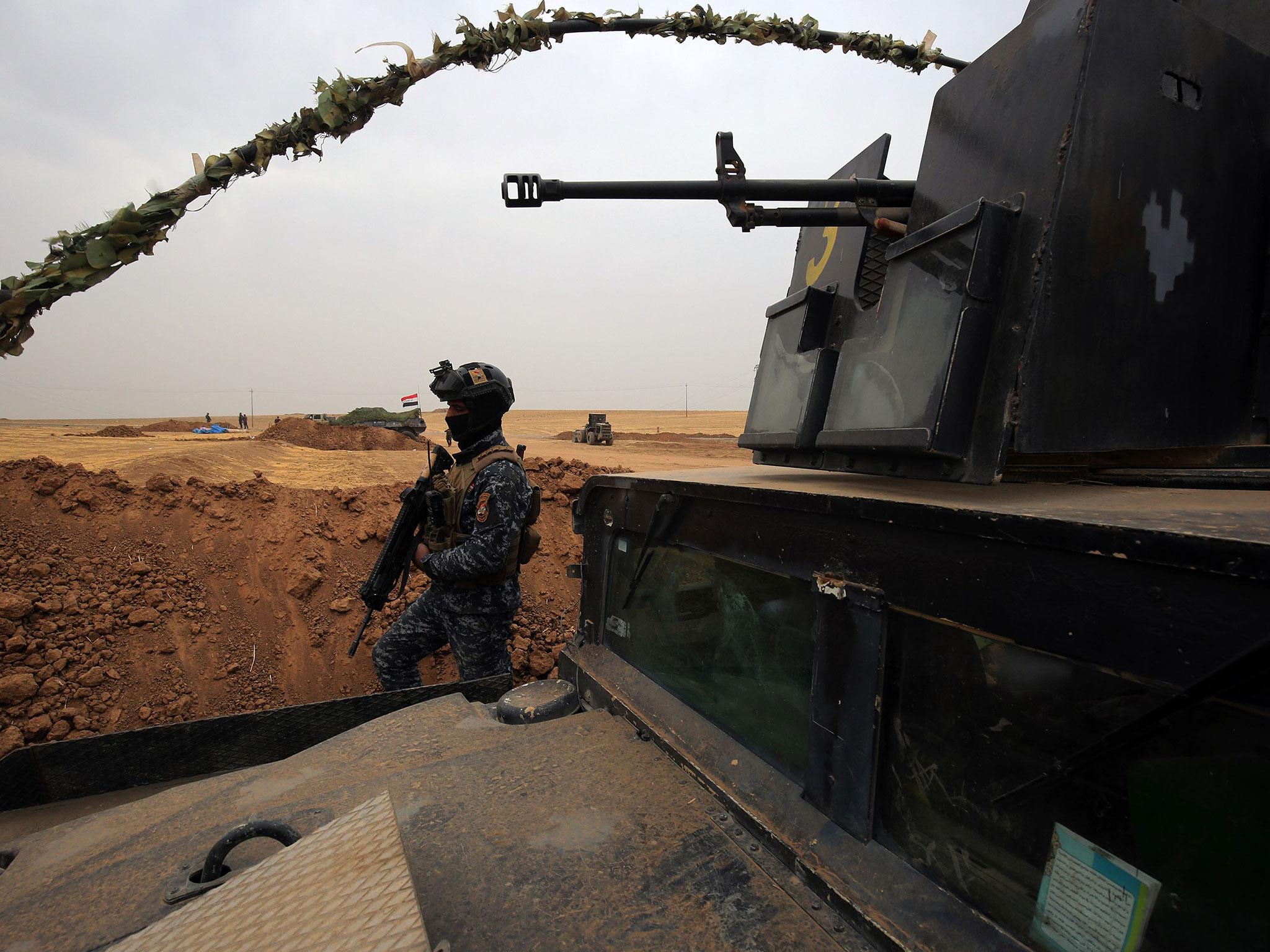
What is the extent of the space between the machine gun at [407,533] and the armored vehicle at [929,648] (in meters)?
1.44

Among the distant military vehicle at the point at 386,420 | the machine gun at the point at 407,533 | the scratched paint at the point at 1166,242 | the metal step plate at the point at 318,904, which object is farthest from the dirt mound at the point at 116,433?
the scratched paint at the point at 1166,242

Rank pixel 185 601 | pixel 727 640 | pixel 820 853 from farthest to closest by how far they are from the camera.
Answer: pixel 185 601 < pixel 727 640 < pixel 820 853

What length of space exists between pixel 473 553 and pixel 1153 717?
115 inches

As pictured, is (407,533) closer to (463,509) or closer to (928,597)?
(463,509)

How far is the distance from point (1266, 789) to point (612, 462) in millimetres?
15223

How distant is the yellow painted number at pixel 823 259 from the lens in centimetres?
270

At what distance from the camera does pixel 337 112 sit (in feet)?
9.06

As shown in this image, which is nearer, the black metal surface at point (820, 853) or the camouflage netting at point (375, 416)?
the black metal surface at point (820, 853)

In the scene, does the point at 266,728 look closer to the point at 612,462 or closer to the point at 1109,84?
the point at 1109,84

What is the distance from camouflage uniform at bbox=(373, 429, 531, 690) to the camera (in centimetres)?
345

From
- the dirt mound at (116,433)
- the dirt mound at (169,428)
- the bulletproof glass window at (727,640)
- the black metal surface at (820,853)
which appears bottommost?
the dirt mound at (169,428)

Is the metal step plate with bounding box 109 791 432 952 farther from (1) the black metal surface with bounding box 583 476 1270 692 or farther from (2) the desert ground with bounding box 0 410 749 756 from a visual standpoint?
(2) the desert ground with bounding box 0 410 749 756

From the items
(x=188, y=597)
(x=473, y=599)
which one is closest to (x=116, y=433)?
(x=188, y=597)

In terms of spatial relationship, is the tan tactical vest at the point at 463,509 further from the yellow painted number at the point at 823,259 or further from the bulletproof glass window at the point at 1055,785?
the bulletproof glass window at the point at 1055,785
